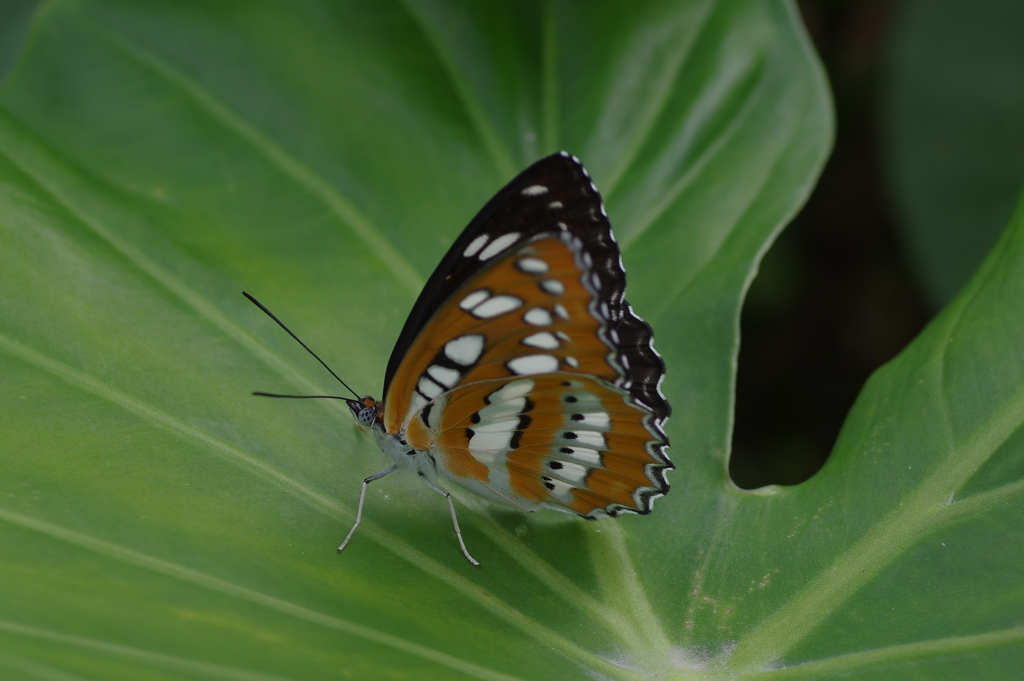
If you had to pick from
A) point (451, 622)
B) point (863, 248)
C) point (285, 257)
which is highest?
point (863, 248)

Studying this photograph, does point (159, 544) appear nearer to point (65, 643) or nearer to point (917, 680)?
point (65, 643)

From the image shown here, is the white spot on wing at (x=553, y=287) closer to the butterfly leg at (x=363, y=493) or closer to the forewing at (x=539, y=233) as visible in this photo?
the forewing at (x=539, y=233)

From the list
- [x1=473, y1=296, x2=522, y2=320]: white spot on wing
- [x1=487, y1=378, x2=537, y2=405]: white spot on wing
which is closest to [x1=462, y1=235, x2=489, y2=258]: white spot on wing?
[x1=473, y1=296, x2=522, y2=320]: white spot on wing

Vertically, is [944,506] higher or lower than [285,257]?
lower

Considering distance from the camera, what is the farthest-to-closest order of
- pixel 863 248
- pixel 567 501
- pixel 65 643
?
pixel 863 248 → pixel 567 501 → pixel 65 643

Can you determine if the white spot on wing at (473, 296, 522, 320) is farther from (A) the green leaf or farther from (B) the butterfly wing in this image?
(A) the green leaf

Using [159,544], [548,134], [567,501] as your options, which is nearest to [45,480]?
[159,544]

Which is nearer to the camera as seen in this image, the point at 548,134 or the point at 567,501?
the point at 567,501

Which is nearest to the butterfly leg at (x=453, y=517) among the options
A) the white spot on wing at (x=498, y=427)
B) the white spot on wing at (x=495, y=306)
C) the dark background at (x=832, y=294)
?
the white spot on wing at (x=498, y=427)
